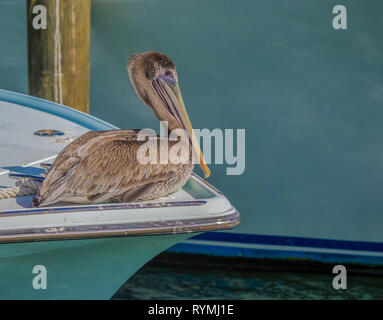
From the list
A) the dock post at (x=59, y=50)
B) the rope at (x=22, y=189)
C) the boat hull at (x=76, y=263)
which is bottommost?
the boat hull at (x=76, y=263)

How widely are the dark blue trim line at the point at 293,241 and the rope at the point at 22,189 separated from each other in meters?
3.26

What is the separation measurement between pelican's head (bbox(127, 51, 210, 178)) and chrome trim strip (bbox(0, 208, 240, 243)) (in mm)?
301

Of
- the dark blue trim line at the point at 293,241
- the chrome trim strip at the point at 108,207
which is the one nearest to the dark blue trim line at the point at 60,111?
the chrome trim strip at the point at 108,207

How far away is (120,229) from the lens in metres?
3.45

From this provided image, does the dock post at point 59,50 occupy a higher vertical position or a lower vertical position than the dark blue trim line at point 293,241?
higher

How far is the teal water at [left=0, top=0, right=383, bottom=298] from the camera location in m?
6.37

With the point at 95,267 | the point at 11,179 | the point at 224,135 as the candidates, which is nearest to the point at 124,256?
the point at 95,267

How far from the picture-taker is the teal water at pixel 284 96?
20.9 feet

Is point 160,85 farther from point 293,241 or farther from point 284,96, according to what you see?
point 293,241

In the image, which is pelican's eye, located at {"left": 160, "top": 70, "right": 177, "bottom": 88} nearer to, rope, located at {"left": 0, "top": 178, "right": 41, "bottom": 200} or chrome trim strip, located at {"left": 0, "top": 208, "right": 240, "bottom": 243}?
chrome trim strip, located at {"left": 0, "top": 208, "right": 240, "bottom": 243}

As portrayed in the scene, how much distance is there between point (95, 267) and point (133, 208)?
1.83 ft

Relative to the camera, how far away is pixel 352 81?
6379mm

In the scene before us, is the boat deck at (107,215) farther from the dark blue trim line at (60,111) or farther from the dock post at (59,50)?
the dock post at (59,50)

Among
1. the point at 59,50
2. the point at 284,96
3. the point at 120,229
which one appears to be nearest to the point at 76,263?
the point at 120,229
